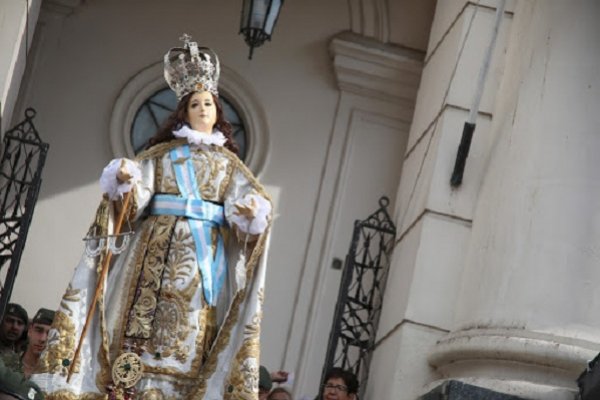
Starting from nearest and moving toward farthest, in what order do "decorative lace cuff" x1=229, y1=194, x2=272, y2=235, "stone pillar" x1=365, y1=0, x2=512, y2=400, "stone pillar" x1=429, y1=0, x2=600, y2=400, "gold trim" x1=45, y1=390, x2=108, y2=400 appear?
"gold trim" x1=45, y1=390, x2=108, y2=400, "decorative lace cuff" x1=229, y1=194, x2=272, y2=235, "stone pillar" x1=429, y1=0, x2=600, y2=400, "stone pillar" x1=365, y1=0, x2=512, y2=400

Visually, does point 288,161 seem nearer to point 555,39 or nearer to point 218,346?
point 555,39

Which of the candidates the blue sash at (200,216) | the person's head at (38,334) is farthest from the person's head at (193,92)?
the person's head at (38,334)

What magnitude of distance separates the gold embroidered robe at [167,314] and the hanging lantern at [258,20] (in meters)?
2.08

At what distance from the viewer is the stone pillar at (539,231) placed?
1289 cm

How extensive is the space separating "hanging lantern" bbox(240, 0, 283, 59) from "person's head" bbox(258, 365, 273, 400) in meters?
2.25

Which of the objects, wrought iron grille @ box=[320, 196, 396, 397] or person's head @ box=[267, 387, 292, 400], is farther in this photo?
wrought iron grille @ box=[320, 196, 396, 397]

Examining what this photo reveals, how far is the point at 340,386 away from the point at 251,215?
4.86ft

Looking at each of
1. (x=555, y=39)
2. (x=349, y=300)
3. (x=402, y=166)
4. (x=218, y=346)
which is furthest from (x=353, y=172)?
(x=218, y=346)

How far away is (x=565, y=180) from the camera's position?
13414mm

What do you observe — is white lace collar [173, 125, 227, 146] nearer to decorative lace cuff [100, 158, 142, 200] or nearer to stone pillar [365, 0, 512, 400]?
decorative lace cuff [100, 158, 142, 200]

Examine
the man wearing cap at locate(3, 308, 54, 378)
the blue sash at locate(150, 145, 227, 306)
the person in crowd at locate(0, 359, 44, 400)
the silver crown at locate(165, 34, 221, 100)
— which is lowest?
the person in crowd at locate(0, 359, 44, 400)

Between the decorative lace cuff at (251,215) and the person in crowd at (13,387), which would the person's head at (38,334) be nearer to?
the decorative lace cuff at (251,215)

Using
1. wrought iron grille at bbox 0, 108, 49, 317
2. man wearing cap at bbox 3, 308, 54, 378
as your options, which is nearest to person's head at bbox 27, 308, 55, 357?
man wearing cap at bbox 3, 308, 54, 378

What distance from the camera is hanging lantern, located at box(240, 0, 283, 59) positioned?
575 inches
